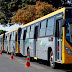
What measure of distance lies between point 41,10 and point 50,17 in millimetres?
21301

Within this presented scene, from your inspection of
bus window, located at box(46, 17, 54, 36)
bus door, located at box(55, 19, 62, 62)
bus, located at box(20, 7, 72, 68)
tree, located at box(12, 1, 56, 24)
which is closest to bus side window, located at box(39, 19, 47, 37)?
bus, located at box(20, 7, 72, 68)

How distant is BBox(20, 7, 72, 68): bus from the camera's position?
11.5 meters

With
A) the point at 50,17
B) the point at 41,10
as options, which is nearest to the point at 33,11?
the point at 41,10

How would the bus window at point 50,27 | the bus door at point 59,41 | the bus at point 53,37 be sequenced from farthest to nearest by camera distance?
1. the bus window at point 50,27
2. the bus door at point 59,41
3. the bus at point 53,37

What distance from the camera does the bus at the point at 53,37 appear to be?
455 inches

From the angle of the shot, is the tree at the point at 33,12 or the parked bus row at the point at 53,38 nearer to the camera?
the parked bus row at the point at 53,38

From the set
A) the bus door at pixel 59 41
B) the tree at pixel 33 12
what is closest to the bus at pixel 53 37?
the bus door at pixel 59 41

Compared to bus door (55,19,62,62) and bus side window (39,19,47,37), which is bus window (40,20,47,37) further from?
bus door (55,19,62,62)

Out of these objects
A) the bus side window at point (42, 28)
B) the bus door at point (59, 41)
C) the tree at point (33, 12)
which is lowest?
the bus door at point (59, 41)

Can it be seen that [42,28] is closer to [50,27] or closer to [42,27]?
[42,27]

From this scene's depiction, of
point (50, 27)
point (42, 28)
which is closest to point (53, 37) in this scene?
point (50, 27)

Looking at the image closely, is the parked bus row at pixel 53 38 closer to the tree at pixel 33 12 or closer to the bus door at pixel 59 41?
the bus door at pixel 59 41

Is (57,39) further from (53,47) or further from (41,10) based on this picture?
(41,10)

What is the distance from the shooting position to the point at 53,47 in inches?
508
